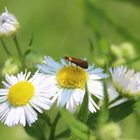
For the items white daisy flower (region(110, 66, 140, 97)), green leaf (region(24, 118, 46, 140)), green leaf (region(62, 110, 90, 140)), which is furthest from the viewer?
green leaf (region(24, 118, 46, 140))

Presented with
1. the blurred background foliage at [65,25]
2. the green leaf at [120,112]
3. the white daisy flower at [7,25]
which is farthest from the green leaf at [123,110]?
the blurred background foliage at [65,25]

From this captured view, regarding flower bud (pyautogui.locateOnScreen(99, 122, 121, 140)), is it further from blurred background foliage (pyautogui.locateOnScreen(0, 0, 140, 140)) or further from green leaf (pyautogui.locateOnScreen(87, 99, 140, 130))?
blurred background foliage (pyautogui.locateOnScreen(0, 0, 140, 140))

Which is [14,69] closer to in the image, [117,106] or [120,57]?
[117,106]

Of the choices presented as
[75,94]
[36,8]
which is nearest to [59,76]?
[75,94]

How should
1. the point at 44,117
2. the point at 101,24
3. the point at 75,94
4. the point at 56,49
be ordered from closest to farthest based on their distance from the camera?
the point at 75,94, the point at 44,117, the point at 101,24, the point at 56,49

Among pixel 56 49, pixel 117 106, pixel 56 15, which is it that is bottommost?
pixel 117 106

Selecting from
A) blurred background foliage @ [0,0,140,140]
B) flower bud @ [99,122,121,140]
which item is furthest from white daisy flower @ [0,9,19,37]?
blurred background foliage @ [0,0,140,140]

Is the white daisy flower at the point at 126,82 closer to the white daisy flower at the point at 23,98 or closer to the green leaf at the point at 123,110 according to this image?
the green leaf at the point at 123,110
